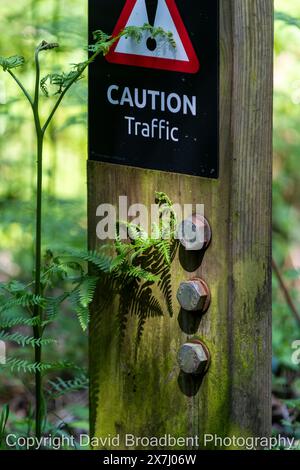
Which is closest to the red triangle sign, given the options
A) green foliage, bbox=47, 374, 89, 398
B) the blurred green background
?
the blurred green background

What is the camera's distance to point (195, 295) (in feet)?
9.11

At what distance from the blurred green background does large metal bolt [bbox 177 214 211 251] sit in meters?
1.20

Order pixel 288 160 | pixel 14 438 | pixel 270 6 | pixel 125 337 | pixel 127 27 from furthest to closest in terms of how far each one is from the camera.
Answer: pixel 288 160, pixel 14 438, pixel 125 337, pixel 127 27, pixel 270 6

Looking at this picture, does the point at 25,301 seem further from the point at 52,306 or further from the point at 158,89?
the point at 158,89

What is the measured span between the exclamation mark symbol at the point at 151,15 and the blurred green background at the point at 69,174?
1.11 metres

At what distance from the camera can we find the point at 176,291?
9.51ft

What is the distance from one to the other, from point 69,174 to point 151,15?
15.3 feet

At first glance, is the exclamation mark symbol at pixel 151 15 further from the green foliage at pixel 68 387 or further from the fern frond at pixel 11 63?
the green foliage at pixel 68 387

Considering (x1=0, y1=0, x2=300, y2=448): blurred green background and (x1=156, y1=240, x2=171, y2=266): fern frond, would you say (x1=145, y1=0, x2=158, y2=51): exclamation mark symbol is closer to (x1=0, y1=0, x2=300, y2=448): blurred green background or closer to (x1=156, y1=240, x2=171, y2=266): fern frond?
(x1=156, y1=240, x2=171, y2=266): fern frond
